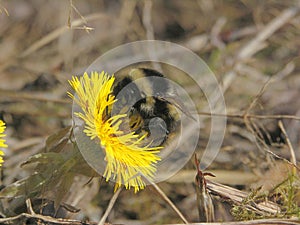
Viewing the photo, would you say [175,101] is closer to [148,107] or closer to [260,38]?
[148,107]

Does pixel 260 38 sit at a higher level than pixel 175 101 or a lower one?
higher

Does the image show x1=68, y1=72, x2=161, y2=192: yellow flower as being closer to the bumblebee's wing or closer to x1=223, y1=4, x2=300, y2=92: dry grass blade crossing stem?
the bumblebee's wing

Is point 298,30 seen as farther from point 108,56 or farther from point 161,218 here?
point 161,218

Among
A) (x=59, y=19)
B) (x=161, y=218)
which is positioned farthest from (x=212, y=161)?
(x=59, y=19)

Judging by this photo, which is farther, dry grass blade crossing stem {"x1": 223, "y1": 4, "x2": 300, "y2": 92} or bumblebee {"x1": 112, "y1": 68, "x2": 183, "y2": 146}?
dry grass blade crossing stem {"x1": 223, "y1": 4, "x2": 300, "y2": 92}

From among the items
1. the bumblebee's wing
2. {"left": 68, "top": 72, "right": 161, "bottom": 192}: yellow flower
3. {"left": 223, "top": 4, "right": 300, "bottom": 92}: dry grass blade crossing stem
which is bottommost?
{"left": 68, "top": 72, "right": 161, "bottom": 192}: yellow flower

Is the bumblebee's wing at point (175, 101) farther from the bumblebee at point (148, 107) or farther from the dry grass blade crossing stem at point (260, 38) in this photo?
the dry grass blade crossing stem at point (260, 38)

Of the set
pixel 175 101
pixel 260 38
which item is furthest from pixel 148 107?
pixel 260 38

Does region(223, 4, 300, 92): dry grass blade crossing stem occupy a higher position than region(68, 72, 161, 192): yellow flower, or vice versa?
region(223, 4, 300, 92): dry grass blade crossing stem

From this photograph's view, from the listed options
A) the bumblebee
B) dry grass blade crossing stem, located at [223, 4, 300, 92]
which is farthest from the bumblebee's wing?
dry grass blade crossing stem, located at [223, 4, 300, 92]
